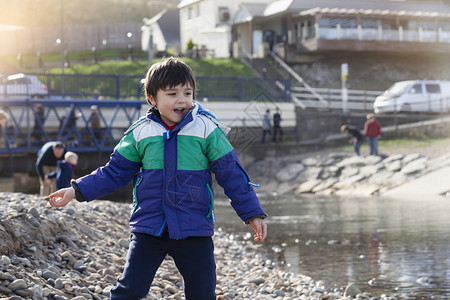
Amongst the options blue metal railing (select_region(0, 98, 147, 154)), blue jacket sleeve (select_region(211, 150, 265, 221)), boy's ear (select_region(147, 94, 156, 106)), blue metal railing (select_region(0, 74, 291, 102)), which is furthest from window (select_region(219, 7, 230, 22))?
blue jacket sleeve (select_region(211, 150, 265, 221))

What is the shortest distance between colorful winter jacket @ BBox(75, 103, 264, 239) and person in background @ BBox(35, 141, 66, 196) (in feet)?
32.6

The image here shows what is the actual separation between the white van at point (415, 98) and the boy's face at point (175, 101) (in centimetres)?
3157

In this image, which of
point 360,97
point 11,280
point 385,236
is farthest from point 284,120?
point 11,280

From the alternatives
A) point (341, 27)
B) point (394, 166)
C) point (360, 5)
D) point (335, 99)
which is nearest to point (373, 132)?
point (394, 166)

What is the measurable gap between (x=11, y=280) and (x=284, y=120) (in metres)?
29.1

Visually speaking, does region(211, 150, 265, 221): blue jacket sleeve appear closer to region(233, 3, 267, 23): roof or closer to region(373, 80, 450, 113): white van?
region(373, 80, 450, 113): white van

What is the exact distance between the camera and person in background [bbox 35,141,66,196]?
14.1 meters

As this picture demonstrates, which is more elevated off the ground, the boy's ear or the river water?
the boy's ear

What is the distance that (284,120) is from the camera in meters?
34.1

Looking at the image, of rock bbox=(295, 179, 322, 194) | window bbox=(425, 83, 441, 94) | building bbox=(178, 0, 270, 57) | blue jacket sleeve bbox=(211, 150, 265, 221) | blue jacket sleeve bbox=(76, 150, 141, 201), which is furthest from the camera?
building bbox=(178, 0, 270, 57)

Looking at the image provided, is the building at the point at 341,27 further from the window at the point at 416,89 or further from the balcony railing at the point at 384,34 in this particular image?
the window at the point at 416,89

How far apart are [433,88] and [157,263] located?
34719 millimetres

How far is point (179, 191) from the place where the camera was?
14.2 feet

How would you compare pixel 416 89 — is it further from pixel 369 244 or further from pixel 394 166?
pixel 369 244
